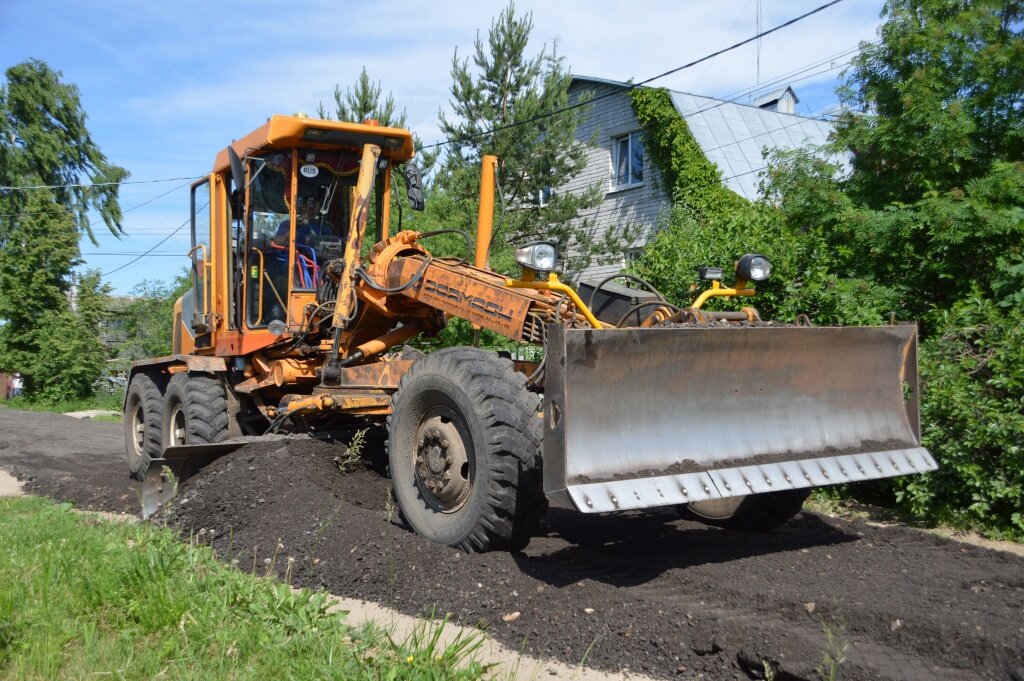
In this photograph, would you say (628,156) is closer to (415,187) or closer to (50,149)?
(415,187)

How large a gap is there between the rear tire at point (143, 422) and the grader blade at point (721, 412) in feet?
18.6

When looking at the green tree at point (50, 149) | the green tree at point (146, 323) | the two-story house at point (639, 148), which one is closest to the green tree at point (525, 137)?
the two-story house at point (639, 148)

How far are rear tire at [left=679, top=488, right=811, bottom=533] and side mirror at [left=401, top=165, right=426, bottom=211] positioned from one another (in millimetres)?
3550

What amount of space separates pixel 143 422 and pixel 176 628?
594 cm

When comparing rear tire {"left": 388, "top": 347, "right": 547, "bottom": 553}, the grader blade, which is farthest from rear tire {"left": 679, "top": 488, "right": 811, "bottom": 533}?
rear tire {"left": 388, "top": 347, "right": 547, "bottom": 553}

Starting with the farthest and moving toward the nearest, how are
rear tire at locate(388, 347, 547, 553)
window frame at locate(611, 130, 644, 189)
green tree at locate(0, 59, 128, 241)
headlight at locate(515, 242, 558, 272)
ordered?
green tree at locate(0, 59, 128, 241)
window frame at locate(611, 130, 644, 189)
headlight at locate(515, 242, 558, 272)
rear tire at locate(388, 347, 547, 553)

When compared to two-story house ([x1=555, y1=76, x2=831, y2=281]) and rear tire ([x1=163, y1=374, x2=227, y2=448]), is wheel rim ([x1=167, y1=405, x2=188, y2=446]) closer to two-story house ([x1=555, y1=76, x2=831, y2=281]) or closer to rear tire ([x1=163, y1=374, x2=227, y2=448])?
rear tire ([x1=163, y1=374, x2=227, y2=448])

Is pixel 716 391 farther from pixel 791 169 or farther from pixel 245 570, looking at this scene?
pixel 791 169

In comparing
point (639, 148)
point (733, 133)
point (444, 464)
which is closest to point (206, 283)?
point (444, 464)

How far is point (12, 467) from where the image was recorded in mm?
10461

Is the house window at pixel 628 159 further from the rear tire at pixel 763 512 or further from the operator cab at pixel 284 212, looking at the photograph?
the rear tire at pixel 763 512

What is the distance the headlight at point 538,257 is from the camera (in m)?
5.24

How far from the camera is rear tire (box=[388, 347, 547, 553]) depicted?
486 cm

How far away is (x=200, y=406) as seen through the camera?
8.13 meters
